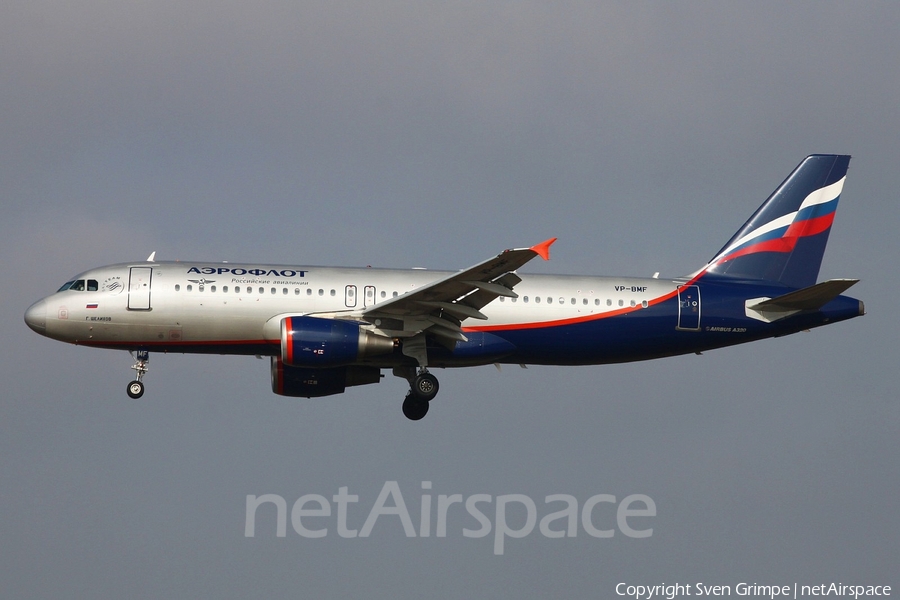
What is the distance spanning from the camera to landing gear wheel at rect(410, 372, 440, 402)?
1485 inches

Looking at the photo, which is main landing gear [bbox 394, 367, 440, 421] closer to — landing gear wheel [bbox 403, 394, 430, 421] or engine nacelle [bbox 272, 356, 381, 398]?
landing gear wheel [bbox 403, 394, 430, 421]

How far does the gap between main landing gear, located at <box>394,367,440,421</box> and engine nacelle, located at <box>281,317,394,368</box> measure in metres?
2.03

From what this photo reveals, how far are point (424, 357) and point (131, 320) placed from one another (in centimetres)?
895

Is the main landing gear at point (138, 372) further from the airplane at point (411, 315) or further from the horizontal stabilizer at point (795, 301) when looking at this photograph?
the horizontal stabilizer at point (795, 301)

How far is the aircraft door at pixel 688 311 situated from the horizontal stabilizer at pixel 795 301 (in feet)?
5.67

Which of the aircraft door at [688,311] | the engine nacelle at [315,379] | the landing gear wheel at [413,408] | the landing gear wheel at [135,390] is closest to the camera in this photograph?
the landing gear wheel at [135,390]

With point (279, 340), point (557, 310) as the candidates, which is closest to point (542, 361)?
point (557, 310)

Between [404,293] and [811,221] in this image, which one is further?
[811,221]

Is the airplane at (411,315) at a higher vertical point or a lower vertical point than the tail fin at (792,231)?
lower

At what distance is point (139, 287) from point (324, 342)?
610 centimetres

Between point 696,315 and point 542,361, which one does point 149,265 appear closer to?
point 542,361

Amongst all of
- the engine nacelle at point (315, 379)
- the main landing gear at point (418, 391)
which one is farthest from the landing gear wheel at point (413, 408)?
the engine nacelle at point (315, 379)

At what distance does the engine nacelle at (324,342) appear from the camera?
3525 centimetres

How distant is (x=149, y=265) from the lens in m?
37.5
